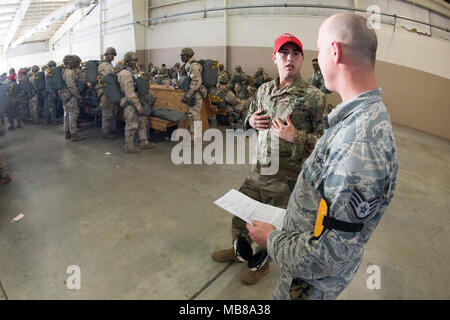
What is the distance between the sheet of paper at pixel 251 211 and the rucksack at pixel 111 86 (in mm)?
4048

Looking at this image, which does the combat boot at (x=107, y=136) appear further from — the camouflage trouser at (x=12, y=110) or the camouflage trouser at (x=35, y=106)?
the camouflage trouser at (x=35, y=106)

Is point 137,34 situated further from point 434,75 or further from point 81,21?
point 434,75

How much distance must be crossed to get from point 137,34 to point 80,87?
7975 millimetres

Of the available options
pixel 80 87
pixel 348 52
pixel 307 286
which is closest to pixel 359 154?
pixel 348 52

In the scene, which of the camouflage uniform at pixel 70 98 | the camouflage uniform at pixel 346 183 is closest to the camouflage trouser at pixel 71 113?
the camouflage uniform at pixel 70 98

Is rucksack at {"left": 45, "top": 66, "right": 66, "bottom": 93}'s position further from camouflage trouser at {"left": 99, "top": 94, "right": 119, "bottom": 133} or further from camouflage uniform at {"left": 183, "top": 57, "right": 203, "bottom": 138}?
camouflage uniform at {"left": 183, "top": 57, "right": 203, "bottom": 138}

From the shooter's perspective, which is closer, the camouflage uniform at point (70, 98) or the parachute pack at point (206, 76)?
the parachute pack at point (206, 76)

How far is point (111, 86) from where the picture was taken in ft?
14.8

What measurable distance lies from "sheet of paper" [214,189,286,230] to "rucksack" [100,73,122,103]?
405 centimetres

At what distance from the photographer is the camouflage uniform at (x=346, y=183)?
0.68m

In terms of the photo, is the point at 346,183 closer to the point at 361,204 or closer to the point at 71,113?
the point at 361,204

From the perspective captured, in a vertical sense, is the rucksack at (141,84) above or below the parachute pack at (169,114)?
above

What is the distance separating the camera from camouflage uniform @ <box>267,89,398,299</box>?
68 cm

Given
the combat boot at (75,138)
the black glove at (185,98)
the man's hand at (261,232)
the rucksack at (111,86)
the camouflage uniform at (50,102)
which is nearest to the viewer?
the man's hand at (261,232)
